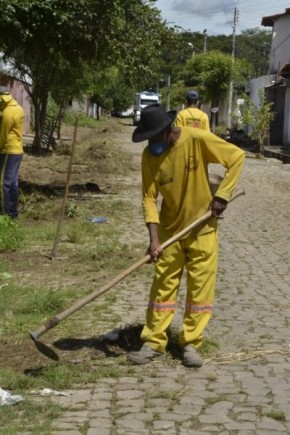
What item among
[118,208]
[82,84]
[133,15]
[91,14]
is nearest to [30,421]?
[118,208]

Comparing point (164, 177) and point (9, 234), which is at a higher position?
point (164, 177)

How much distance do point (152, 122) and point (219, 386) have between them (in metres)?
1.83

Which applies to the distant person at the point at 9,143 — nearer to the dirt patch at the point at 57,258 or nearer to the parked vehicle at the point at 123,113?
the dirt patch at the point at 57,258

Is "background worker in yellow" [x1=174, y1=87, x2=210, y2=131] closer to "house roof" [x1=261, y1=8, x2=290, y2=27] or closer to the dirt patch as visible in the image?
the dirt patch

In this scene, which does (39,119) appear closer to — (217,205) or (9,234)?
(9,234)

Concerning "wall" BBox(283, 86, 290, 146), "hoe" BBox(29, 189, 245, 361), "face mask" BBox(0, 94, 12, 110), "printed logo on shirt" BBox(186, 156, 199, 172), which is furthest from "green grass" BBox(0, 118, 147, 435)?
"wall" BBox(283, 86, 290, 146)

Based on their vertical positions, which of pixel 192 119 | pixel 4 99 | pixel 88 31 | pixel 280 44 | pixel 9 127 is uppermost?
pixel 280 44

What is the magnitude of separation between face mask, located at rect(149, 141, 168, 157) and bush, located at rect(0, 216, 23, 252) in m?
4.39

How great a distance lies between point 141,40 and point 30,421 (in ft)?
38.7

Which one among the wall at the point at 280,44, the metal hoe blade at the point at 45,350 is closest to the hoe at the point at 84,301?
the metal hoe blade at the point at 45,350

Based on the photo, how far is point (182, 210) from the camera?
5809mm

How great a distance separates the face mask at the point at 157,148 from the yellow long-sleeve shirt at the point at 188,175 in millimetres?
33

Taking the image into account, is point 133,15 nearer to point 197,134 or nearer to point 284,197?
point 284,197

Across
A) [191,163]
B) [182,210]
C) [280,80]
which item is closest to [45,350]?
[182,210]
